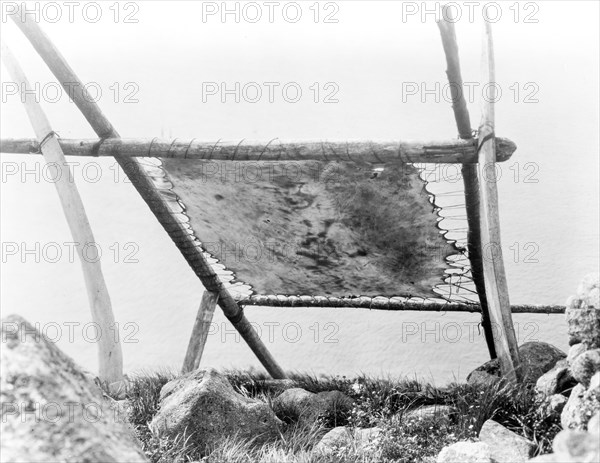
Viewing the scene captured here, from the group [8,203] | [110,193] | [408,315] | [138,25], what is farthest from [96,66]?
[408,315]

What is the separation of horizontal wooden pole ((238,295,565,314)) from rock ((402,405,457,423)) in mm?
1680

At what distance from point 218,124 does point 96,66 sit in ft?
5.00

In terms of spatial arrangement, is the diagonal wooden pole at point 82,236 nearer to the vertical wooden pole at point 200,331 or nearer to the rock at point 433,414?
the vertical wooden pole at point 200,331

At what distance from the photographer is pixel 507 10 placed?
233 inches

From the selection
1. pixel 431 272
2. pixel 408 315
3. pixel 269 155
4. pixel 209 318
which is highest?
pixel 269 155

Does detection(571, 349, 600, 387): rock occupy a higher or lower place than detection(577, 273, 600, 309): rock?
lower

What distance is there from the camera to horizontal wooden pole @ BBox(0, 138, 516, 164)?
3.45m

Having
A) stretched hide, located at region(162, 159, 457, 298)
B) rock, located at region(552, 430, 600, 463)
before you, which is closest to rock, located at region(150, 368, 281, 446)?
stretched hide, located at region(162, 159, 457, 298)

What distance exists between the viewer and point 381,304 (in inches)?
205

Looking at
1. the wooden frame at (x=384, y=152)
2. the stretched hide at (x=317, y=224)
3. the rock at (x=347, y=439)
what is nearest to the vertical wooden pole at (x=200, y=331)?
the stretched hide at (x=317, y=224)

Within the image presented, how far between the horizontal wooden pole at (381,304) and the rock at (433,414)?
168 centimetres

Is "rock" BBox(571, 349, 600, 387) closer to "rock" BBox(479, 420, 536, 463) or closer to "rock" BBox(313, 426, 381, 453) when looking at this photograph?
"rock" BBox(479, 420, 536, 463)

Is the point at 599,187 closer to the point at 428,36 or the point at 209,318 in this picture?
the point at 428,36

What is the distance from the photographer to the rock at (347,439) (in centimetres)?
307
